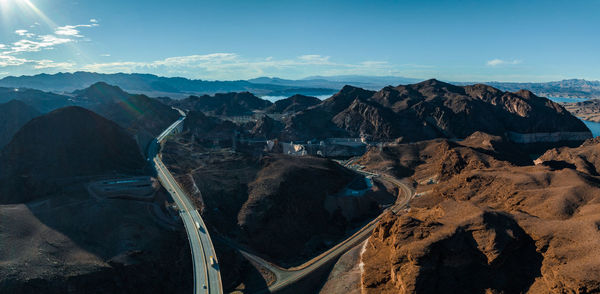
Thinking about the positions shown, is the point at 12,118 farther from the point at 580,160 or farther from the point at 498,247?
the point at 580,160

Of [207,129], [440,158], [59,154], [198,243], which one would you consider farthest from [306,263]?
[207,129]

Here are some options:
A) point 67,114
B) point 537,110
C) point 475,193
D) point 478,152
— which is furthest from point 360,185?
point 537,110

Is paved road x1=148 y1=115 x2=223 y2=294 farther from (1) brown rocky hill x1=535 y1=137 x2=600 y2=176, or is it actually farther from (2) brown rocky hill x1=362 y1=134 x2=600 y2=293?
(1) brown rocky hill x1=535 y1=137 x2=600 y2=176

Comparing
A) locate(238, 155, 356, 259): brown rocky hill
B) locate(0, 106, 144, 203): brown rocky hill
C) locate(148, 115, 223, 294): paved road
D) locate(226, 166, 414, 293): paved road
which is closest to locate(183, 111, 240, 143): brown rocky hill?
locate(0, 106, 144, 203): brown rocky hill

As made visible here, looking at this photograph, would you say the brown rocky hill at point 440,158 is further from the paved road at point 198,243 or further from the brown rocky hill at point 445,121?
the paved road at point 198,243

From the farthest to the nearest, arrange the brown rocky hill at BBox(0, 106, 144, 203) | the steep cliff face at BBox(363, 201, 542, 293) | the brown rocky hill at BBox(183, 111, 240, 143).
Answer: the brown rocky hill at BBox(183, 111, 240, 143), the brown rocky hill at BBox(0, 106, 144, 203), the steep cliff face at BBox(363, 201, 542, 293)

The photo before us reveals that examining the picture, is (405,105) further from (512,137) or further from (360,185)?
(360,185)
